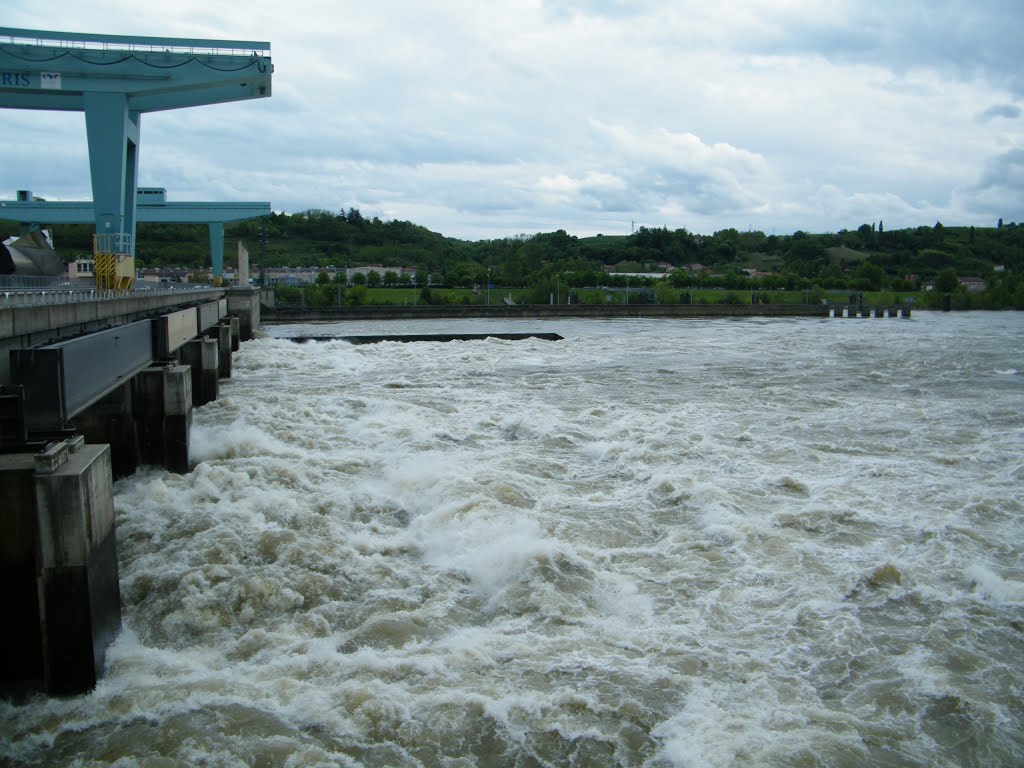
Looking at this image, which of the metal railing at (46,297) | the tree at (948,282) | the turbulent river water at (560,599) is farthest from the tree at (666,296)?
the metal railing at (46,297)

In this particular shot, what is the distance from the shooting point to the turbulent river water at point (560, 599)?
17.2 ft

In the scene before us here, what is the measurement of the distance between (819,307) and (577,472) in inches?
2417

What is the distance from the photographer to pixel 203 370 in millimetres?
17953

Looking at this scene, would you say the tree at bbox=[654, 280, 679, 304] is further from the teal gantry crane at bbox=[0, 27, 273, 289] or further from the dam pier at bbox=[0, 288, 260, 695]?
the dam pier at bbox=[0, 288, 260, 695]

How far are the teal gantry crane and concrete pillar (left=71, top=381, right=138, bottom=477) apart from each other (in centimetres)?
957

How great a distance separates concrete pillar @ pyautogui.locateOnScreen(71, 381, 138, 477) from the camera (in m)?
11.8

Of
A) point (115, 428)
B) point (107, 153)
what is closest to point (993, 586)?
point (115, 428)

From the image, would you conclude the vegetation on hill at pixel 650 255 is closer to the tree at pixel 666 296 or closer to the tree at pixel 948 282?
the tree at pixel 948 282

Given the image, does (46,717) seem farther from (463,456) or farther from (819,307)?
(819,307)

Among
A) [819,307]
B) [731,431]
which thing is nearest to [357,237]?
[819,307]

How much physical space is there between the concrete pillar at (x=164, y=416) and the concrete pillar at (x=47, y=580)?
6.61 meters

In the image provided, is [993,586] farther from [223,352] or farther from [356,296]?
[356,296]

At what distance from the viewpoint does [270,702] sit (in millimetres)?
5500

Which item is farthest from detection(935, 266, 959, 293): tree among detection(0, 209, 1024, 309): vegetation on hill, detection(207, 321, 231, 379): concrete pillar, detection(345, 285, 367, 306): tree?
detection(207, 321, 231, 379): concrete pillar
